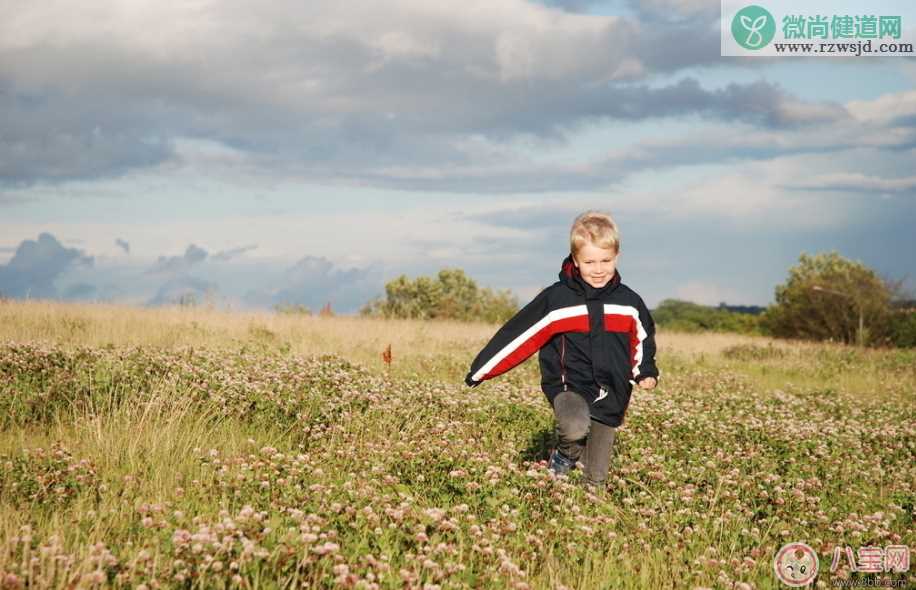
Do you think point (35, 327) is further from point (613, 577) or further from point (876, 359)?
point (876, 359)

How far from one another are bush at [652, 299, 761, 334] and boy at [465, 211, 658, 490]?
62485 mm

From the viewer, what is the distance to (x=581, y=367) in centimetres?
714

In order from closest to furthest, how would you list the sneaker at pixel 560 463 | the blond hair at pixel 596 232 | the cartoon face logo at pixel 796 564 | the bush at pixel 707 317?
the cartoon face logo at pixel 796 564, the blond hair at pixel 596 232, the sneaker at pixel 560 463, the bush at pixel 707 317

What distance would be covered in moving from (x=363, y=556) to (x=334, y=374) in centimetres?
636

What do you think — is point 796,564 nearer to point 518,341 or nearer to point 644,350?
point 644,350

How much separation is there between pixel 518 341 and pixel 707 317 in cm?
7928

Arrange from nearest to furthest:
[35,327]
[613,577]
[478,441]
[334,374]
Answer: [613,577] < [478,441] < [334,374] < [35,327]

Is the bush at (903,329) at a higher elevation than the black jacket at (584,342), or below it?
below

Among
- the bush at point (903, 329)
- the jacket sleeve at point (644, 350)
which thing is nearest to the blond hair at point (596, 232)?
the jacket sleeve at point (644, 350)

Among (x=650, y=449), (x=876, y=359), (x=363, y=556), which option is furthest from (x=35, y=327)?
(x=876, y=359)

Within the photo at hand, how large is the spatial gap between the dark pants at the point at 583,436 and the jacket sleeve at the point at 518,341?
0.52m

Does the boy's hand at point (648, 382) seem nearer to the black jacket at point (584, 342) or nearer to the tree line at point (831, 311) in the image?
the black jacket at point (584, 342)

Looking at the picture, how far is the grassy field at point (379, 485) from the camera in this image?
460 centimetres

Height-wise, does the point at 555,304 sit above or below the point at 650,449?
above
